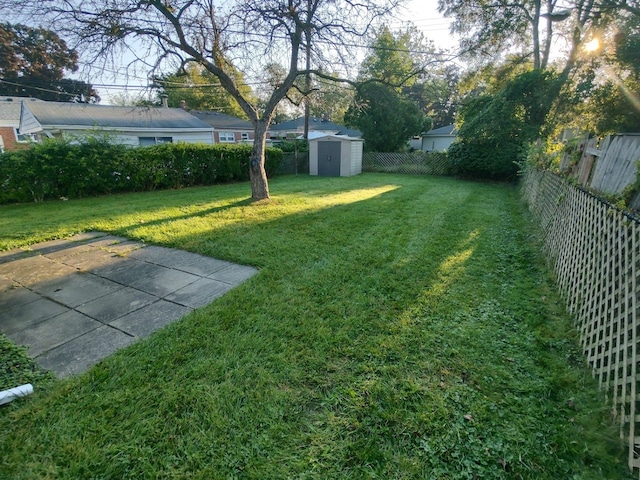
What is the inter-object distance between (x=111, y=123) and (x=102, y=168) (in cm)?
818

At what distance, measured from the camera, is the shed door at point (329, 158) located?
14.4m

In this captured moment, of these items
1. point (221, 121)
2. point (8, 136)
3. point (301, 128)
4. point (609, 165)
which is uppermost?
point (301, 128)

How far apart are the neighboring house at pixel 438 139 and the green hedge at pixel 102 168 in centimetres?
2122

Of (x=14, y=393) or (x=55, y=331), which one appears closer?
(x=14, y=393)

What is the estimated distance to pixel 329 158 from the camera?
14.6 metres

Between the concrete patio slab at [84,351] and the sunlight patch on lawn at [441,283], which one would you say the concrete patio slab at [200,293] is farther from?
the sunlight patch on lawn at [441,283]

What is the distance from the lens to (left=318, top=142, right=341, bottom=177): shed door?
14438 mm

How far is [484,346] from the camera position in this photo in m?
2.46

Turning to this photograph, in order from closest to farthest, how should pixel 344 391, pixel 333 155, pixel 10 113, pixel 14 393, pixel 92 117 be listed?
pixel 14 393
pixel 344 391
pixel 333 155
pixel 92 117
pixel 10 113

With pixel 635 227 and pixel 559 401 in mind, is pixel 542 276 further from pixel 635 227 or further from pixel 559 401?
pixel 559 401

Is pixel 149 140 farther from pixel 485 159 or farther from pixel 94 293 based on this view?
pixel 485 159

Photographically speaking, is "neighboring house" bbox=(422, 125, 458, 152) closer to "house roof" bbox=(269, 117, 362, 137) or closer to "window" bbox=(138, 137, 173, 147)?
"house roof" bbox=(269, 117, 362, 137)

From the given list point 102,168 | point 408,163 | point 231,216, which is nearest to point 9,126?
point 102,168

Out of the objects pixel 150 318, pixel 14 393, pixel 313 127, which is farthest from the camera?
pixel 313 127
